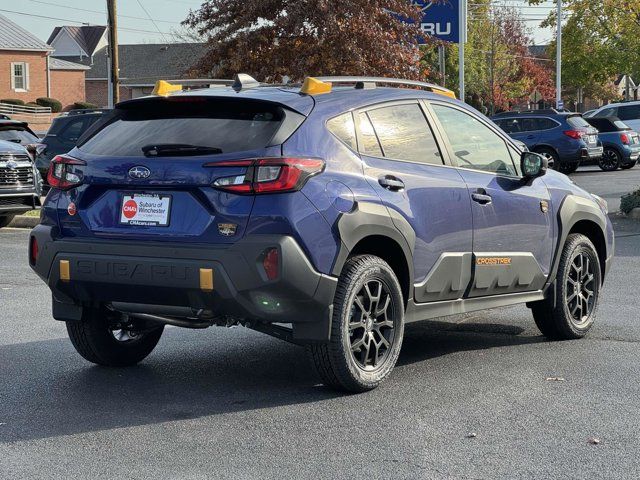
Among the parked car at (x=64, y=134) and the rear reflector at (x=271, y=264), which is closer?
the rear reflector at (x=271, y=264)

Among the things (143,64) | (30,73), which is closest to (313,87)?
(30,73)

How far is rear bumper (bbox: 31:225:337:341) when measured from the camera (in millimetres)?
5730

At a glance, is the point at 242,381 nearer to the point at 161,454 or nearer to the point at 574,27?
the point at 161,454

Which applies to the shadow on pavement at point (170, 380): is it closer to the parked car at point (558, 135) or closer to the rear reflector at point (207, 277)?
the rear reflector at point (207, 277)

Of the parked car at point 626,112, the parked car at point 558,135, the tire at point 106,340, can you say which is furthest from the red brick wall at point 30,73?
the tire at point 106,340

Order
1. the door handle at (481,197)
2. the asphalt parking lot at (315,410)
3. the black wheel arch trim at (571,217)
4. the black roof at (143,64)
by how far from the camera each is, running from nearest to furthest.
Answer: the asphalt parking lot at (315,410), the door handle at (481,197), the black wheel arch trim at (571,217), the black roof at (143,64)

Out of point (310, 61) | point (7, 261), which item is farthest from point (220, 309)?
point (310, 61)

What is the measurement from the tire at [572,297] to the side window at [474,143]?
825 mm

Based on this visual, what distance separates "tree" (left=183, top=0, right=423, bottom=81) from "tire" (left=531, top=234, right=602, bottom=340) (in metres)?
16.3

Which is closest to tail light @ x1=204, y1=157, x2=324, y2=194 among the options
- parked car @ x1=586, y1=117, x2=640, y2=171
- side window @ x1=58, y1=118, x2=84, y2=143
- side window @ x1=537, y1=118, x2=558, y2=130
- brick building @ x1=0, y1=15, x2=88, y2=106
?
side window @ x1=58, y1=118, x2=84, y2=143

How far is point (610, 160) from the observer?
32.1 m

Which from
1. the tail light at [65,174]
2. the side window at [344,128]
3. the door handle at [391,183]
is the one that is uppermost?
the side window at [344,128]

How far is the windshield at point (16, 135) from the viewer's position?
1917 centimetres

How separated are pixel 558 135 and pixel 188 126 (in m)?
25.2
